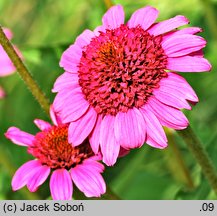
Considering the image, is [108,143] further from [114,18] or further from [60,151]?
[114,18]

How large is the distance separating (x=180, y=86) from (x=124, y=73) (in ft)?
0.33

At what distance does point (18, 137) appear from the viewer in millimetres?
1012

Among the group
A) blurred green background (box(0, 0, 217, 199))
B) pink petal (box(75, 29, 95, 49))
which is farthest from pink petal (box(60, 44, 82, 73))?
blurred green background (box(0, 0, 217, 199))

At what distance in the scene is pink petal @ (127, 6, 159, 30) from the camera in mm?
956

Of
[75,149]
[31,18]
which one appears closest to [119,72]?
[75,149]

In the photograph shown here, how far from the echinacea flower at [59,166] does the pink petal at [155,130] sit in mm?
121

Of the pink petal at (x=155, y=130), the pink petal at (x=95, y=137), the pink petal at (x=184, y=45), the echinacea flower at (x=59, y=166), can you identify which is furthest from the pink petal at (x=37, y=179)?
the pink petal at (x=184, y=45)

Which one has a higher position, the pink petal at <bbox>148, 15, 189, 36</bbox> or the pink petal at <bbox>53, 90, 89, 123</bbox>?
the pink petal at <bbox>148, 15, 189, 36</bbox>

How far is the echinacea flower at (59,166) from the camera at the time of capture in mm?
905

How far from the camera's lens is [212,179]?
96 centimetres

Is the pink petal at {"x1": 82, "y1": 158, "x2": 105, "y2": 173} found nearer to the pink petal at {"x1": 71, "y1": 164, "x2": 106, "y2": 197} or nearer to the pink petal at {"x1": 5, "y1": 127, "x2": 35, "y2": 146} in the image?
the pink petal at {"x1": 71, "y1": 164, "x2": 106, "y2": 197}

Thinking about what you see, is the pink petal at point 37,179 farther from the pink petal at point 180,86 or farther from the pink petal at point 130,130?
the pink petal at point 180,86

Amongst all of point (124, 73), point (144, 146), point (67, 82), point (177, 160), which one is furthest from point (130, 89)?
point (144, 146)

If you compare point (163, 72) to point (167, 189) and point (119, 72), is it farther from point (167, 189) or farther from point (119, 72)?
point (167, 189)
